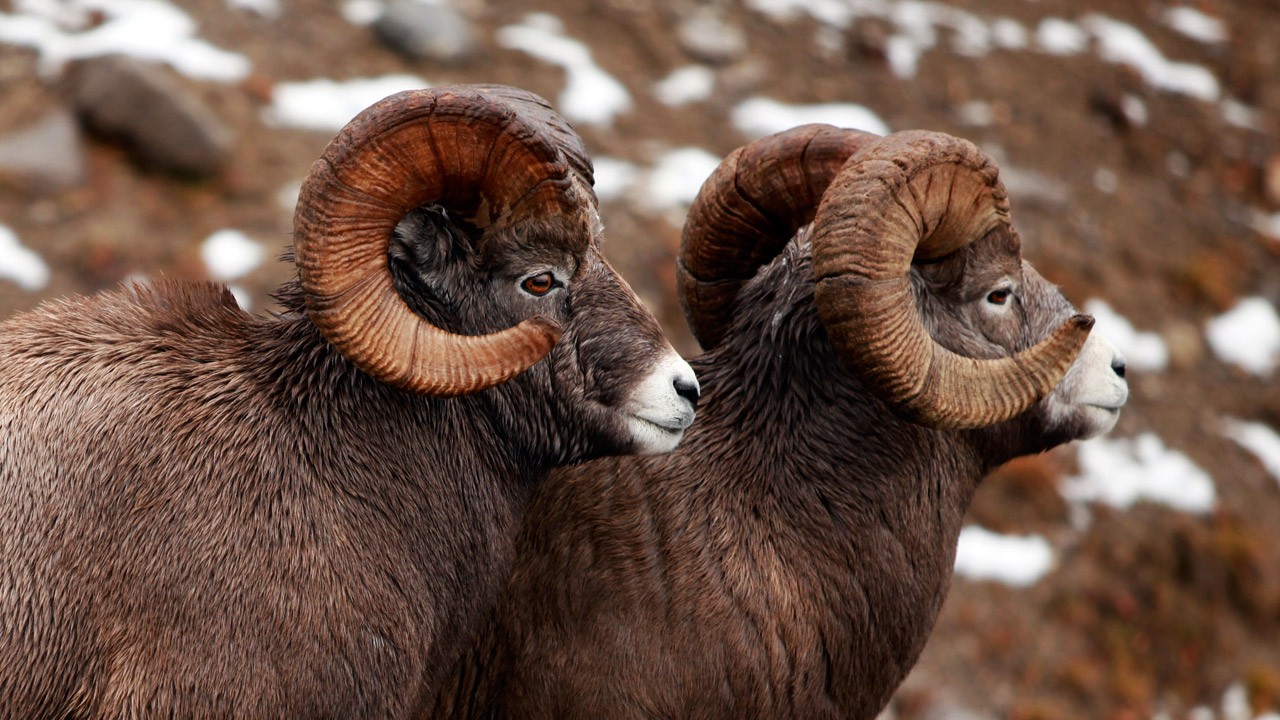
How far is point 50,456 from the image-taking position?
178 inches

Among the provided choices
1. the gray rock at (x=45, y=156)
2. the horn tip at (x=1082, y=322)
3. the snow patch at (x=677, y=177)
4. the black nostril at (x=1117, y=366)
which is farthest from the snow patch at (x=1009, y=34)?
the horn tip at (x=1082, y=322)

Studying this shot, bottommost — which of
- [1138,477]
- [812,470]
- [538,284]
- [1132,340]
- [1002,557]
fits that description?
[1138,477]

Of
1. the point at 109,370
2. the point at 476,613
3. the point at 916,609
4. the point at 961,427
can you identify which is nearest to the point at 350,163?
the point at 109,370

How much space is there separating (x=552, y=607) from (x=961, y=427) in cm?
182

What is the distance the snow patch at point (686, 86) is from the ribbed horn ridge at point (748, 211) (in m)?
8.48

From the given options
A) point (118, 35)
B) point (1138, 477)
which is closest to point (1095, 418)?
point (1138, 477)

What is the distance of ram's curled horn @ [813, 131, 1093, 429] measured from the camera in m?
5.10

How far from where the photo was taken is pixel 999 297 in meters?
5.78

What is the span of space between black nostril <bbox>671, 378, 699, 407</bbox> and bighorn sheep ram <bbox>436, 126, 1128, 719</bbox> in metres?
0.65

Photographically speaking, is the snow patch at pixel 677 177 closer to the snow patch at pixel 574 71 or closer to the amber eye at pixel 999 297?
the snow patch at pixel 574 71

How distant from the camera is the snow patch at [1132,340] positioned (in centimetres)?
1345

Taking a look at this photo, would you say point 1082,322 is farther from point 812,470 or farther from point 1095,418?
point 812,470

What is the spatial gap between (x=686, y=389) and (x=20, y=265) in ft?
24.9

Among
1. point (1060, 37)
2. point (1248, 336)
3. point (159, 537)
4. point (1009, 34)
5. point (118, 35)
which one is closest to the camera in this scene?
point (159, 537)
